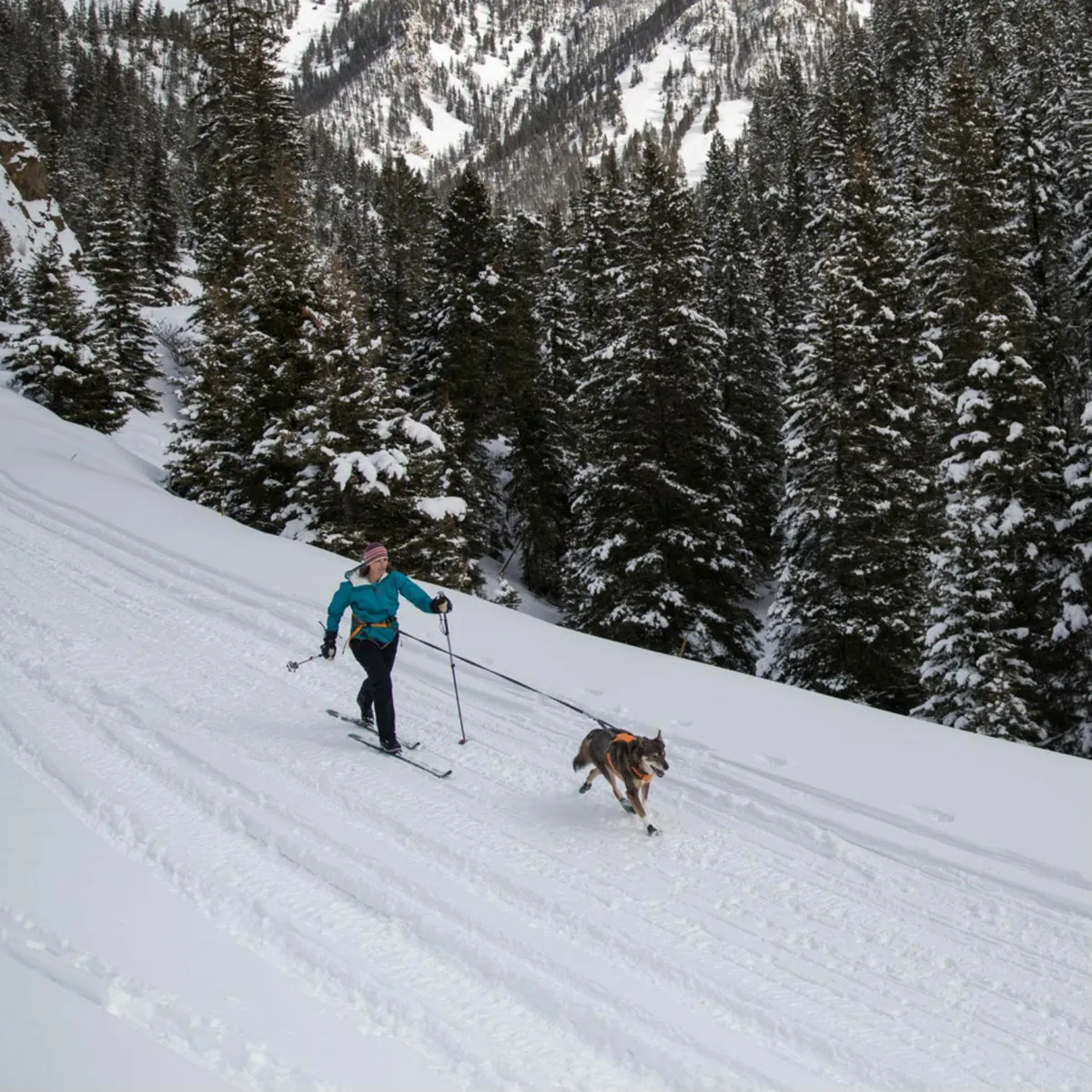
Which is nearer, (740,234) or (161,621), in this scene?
(161,621)

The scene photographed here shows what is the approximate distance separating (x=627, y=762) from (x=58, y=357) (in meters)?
32.0

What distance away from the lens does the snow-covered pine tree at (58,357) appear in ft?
98.7

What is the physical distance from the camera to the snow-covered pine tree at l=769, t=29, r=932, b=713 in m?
17.5

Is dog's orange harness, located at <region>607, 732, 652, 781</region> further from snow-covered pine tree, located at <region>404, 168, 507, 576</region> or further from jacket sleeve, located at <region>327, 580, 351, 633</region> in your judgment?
snow-covered pine tree, located at <region>404, 168, 507, 576</region>

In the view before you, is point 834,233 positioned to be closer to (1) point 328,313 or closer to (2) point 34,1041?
(1) point 328,313

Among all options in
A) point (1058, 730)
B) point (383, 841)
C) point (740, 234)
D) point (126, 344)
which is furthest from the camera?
point (126, 344)

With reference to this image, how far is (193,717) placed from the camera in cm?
807

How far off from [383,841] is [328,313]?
50.2ft

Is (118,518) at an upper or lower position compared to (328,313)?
lower

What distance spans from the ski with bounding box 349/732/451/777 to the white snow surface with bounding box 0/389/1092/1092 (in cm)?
12

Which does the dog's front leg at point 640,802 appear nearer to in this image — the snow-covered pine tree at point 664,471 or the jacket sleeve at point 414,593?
the jacket sleeve at point 414,593

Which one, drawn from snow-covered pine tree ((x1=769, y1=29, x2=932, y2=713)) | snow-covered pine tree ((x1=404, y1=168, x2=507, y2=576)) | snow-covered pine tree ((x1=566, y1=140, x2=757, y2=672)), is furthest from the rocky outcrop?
snow-covered pine tree ((x1=769, y1=29, x2=932, y2=713))

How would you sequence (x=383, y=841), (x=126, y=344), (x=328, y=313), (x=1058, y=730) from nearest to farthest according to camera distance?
(x=383, y=841) → (x=1058, y=730) → (x=328, y=313) → (x=126, y=344)

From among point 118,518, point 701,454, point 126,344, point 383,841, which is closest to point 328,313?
point 118,518
